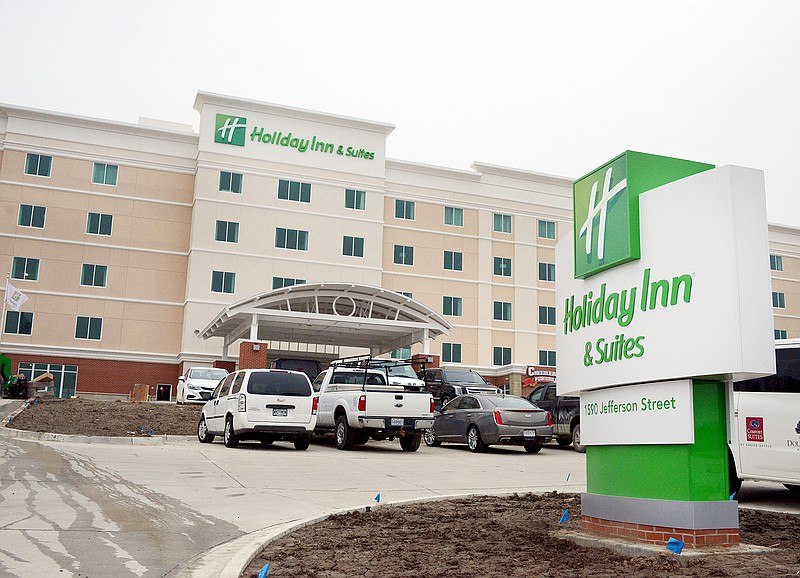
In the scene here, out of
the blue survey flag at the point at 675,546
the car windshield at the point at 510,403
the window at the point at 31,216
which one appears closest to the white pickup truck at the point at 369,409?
the car windshield at the point at 510,403

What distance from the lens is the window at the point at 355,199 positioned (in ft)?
164

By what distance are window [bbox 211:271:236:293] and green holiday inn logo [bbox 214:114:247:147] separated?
7952 millimetres

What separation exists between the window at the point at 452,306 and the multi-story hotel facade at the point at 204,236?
0.33ft

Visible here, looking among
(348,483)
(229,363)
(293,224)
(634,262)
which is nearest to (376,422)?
(348,483)

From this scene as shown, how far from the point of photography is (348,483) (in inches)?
529

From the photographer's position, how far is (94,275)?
45.7m

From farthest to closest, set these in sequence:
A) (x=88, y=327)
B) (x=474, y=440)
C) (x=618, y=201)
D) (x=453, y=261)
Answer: (x=453, y=261), (x=88, y=327), (x=474, y=440), (x=618, y=201)

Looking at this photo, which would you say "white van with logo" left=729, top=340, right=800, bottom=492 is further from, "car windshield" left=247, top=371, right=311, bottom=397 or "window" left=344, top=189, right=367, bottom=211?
"window" left=344, top=189, right=367, bottom=211

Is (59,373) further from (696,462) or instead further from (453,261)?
(696,462)

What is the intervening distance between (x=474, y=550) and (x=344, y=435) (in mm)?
12759

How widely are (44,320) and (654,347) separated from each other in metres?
43.2

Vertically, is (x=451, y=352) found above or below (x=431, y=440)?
above

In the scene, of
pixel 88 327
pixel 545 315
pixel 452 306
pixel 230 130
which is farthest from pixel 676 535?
pixel 545 315

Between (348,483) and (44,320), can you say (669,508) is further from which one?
(44,320)
